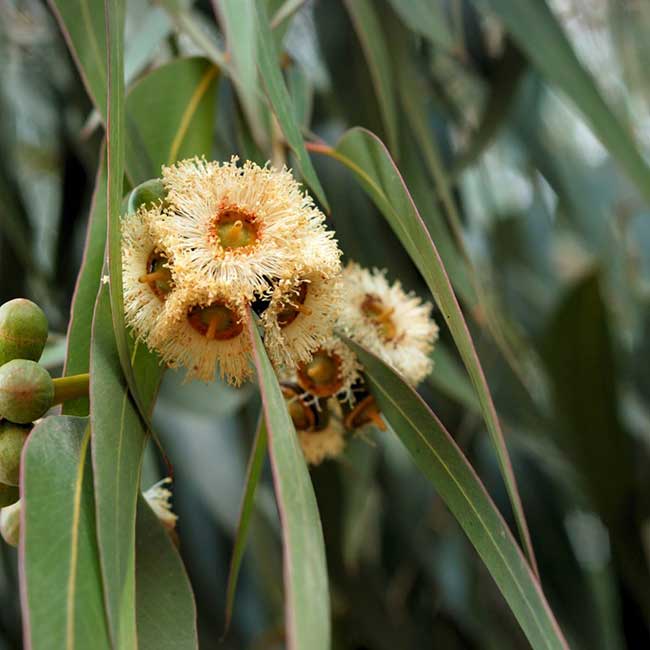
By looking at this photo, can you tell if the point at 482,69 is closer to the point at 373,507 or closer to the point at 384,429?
the point at 373,507

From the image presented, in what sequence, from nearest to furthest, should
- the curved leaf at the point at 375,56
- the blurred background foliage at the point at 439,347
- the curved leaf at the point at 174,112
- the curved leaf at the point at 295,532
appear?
the curved leaf at the point at 295,532
the curved leaf at the point at 174,112
the curved leaf at the point at 375,56
the blurred background foliage at the point at 439,347

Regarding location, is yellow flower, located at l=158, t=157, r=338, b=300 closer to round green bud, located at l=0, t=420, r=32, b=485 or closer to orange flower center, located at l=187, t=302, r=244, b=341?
orange flower center, located at l=187, t=302, r=244, b=341

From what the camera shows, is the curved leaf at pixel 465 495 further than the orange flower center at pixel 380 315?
No

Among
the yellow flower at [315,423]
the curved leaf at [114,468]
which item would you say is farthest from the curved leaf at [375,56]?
the curved leaf at [114,468]

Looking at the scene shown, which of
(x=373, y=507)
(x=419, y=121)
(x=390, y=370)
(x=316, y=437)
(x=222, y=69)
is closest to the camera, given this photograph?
(x=390, y=370)

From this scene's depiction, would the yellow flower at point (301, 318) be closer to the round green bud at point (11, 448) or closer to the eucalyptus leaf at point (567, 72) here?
the round green bud at point (11, 448)

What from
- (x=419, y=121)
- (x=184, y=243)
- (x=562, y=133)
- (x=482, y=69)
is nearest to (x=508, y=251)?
(x=482, y=69)
